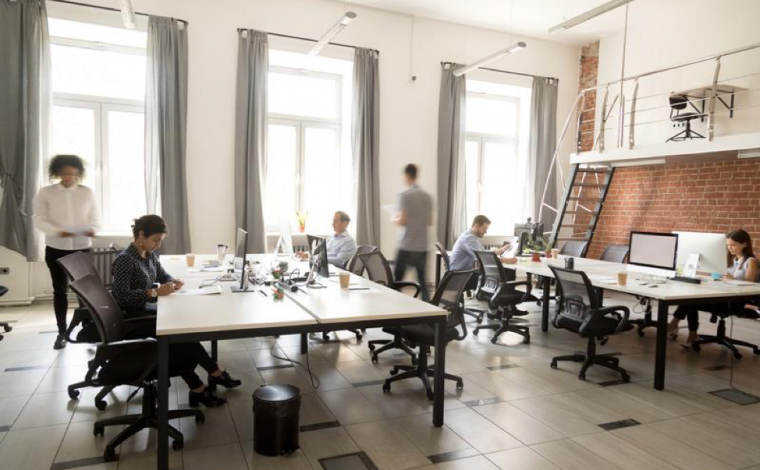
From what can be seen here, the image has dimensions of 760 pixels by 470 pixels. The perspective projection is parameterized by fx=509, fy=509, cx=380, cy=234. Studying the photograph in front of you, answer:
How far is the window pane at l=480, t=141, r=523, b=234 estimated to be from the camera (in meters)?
8.48

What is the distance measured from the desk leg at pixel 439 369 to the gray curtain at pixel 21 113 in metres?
4.97

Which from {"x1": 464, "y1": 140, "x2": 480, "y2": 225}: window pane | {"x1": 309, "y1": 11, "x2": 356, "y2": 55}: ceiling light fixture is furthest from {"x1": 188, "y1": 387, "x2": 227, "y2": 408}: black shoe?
{"x1": 464, "y1": 140, "x2": 480, "y2": 225}: window pane

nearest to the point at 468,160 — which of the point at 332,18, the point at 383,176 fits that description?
the point at 383,176

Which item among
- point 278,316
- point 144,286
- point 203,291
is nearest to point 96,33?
point 144,286

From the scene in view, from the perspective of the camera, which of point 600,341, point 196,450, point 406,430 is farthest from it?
point 600,341

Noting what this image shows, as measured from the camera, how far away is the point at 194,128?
636 cm

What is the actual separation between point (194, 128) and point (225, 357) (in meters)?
3.37

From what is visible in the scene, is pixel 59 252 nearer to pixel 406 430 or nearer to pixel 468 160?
pixel 406 430

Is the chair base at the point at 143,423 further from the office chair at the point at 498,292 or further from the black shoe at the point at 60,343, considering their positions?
the office chair at the point at 498,292

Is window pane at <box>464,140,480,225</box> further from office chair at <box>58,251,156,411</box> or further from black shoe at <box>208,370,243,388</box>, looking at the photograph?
office chair at <box>58,251,156,411</box>

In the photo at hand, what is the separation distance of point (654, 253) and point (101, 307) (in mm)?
4395

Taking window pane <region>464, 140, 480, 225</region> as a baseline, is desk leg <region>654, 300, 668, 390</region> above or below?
below

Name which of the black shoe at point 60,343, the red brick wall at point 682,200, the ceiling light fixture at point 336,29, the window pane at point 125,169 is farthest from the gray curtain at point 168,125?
the red brick wall at point 682,200

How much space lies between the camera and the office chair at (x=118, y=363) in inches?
96.0
